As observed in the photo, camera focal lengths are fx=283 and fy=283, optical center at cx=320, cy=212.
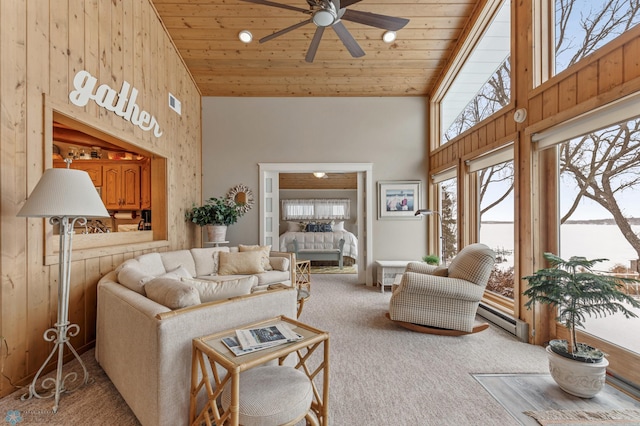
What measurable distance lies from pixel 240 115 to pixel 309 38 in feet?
5.69

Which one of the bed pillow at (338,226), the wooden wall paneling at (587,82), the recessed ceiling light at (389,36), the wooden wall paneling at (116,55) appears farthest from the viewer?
the bed pillow at (338,226)

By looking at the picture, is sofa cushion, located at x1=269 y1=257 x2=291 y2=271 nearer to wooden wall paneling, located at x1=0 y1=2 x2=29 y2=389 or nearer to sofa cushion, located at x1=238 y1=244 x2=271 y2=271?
sofa cushion, located at x1=238 y1=244 x2=271 y2=271

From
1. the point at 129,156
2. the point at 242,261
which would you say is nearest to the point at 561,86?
the point at 242,261

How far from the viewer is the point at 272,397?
1251mm

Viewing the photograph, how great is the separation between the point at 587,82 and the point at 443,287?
194 centimetres

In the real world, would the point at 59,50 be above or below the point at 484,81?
below

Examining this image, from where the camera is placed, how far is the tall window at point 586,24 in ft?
6.36

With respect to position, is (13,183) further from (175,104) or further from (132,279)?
(175,104)

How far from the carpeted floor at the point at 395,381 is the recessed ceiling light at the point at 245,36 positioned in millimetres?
3789

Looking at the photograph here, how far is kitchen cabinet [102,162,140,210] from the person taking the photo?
4324 mm

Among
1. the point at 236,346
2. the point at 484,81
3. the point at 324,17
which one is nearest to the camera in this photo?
the point at 236,346

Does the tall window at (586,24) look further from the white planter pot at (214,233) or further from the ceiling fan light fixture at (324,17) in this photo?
the white planter pot at (214,233)

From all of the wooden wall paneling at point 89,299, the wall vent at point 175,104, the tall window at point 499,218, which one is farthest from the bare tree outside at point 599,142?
the wall vent at point 175,104

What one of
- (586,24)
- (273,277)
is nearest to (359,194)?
(273,277)
